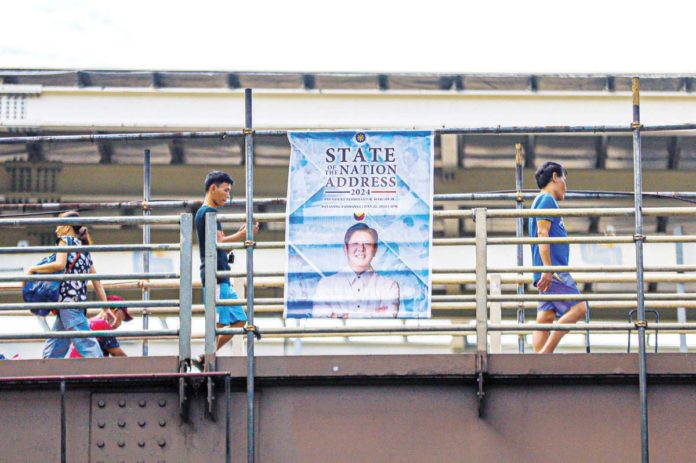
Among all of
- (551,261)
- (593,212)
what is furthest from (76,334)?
(593,212)

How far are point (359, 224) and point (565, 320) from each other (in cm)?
200

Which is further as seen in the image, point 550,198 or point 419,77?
point 419,77

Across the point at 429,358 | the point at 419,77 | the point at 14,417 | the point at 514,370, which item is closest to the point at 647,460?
the point at 514,370

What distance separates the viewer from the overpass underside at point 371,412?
9.13 metres

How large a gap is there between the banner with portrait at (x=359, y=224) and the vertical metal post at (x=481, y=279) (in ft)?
1.21

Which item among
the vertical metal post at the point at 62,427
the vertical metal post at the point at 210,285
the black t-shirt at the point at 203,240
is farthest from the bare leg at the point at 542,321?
the vertical metal post at the point at 62,427

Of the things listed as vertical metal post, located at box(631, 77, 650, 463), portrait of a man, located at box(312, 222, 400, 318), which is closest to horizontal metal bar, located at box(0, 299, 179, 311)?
portrait of a man, located at box(312, 222, 400, 318)

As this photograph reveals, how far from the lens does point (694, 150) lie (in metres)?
20.1

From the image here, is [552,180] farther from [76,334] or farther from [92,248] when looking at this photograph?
[76,334]

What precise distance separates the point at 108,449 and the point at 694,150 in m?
13.5

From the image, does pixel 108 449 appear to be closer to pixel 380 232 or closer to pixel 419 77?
pixel 380 232

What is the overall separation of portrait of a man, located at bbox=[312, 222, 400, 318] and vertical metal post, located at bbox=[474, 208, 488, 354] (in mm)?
606

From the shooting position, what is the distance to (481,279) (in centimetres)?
Result: 933

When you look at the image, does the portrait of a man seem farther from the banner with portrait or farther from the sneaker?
the sneaker
